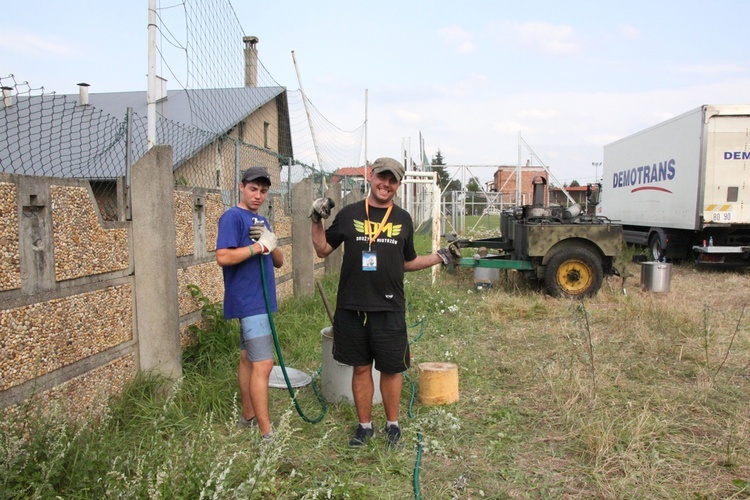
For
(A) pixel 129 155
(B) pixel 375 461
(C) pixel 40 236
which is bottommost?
(B) pixel 375 461

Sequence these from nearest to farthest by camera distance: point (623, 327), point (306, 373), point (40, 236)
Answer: point (40, 236), point (306, 373), point (623, 327)

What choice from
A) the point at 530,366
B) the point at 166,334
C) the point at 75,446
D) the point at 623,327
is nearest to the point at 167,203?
the point at 166,334

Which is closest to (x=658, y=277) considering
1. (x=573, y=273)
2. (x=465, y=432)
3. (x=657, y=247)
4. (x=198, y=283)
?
(x=573, y=273)

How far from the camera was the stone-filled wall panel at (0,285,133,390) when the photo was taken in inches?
107

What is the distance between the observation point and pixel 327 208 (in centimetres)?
350

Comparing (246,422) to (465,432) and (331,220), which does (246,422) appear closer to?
(465,432)

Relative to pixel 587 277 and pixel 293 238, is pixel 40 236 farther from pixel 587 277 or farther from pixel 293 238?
pixel 587 277

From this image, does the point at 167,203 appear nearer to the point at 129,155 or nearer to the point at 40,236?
the point at 129,155

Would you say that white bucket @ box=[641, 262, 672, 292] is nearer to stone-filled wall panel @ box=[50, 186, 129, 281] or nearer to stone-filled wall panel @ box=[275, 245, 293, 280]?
stone-filled wall panel @ box=[275, 245, 293, 280]

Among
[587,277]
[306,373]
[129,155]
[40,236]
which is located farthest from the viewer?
[587,277]

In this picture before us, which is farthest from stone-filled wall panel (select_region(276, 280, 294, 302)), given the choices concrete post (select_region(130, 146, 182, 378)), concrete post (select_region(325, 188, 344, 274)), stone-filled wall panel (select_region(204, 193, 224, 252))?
concrete post (select_region(130, 146, 182, 378))

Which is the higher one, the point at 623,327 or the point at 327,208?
the point at 327,208

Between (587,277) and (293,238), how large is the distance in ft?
13.4

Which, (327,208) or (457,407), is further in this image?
(457,407)
